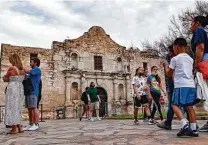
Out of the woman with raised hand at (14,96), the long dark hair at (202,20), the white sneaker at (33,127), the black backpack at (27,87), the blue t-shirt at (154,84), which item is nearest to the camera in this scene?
the long dark hair at (202,20)

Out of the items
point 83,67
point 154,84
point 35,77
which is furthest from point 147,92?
point 83,67

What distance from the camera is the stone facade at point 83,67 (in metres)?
21.1

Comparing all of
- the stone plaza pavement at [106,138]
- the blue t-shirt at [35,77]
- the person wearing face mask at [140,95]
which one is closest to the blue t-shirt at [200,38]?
the stone plaza pavement at [106,138]

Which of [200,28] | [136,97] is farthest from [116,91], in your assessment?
[200,28]

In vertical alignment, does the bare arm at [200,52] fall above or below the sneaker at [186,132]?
above

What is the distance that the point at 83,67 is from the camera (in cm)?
2286

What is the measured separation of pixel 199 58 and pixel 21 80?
3.64 meters

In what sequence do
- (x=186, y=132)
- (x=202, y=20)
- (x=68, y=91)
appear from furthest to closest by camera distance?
(x=68, y=91) → (x=202, y=20) → (x=186, y=132)

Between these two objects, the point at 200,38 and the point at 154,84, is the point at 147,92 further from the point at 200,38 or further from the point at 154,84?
the point at 200,38

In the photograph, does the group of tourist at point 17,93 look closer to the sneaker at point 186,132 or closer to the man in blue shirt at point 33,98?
the man in blue shirt at point 33,98

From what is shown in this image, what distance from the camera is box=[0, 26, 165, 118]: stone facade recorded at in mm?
21125

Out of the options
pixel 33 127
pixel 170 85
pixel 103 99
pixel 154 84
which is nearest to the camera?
pixel 170 85

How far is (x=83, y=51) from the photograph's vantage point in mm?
23219

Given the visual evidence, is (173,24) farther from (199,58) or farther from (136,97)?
(199,58)
